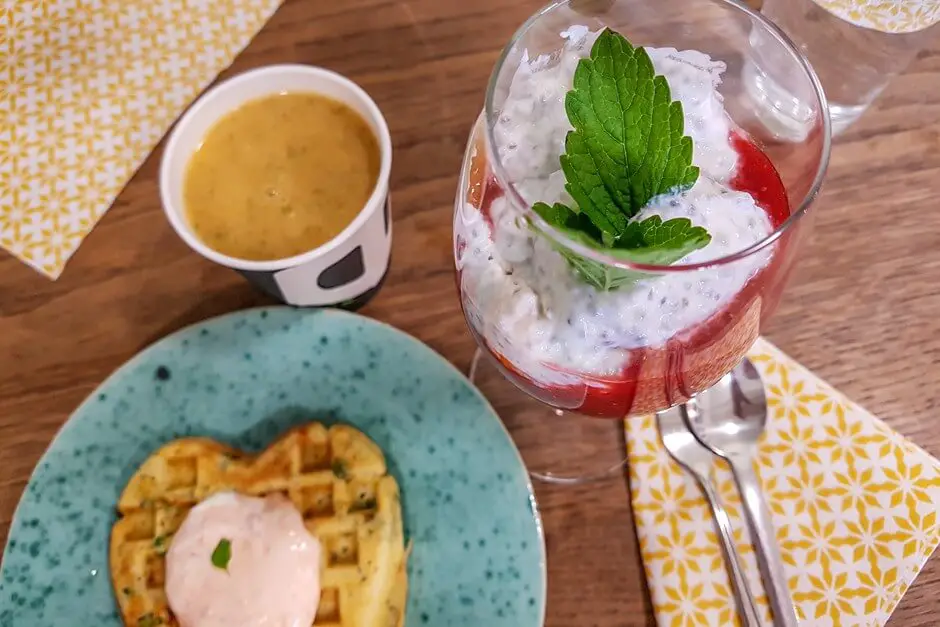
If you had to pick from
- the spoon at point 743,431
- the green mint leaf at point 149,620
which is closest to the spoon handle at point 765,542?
the spoon at point 743,431

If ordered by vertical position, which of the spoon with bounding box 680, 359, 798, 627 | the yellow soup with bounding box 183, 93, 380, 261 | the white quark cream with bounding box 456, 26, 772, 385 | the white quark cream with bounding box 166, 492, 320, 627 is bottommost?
the white quark cream with bounding box 166, 492, 320, 627

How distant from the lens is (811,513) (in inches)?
28.0

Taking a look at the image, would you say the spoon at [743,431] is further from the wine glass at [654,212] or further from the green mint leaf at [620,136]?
the green mint leaf at [620,136]

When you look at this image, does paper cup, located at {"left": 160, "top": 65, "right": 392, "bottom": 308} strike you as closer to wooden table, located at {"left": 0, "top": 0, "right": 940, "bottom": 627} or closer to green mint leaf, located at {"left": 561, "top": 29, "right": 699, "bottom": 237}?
wooden table, located at {"left": 0, "top": 0, "right": 940, "bottom": 627}

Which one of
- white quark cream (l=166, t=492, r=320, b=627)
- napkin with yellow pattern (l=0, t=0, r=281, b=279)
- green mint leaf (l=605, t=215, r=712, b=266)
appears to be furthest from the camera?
napkin with yellow pattern (l=0, t=0, r=281, b=279)

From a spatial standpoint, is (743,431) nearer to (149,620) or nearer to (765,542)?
(765,542)

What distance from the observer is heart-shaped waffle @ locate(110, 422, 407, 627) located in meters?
0.68

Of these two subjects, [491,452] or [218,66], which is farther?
[218,66]

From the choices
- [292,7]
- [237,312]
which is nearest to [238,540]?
[237,312]

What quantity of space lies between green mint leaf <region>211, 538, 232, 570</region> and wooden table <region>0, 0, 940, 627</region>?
0.80 feet

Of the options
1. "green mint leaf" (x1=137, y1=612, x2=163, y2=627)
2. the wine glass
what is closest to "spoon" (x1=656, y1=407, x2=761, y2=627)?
the wine glass

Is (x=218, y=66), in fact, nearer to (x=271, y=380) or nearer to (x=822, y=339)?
(x=271, y=380)

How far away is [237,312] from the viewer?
2.58 ft

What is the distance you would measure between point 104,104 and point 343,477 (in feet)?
1.85
